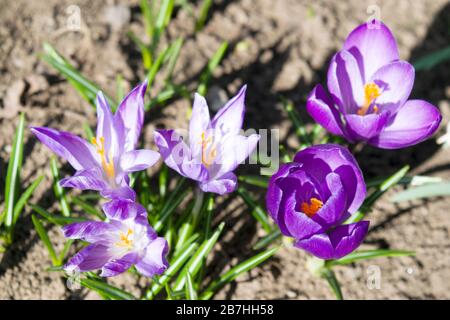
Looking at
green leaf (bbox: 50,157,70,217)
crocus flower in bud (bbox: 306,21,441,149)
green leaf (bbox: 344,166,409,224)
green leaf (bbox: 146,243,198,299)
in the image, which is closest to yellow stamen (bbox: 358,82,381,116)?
crocus flower in bud (bbox: 306,21,441,149)

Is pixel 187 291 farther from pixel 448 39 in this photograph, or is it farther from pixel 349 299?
pixel 448 39

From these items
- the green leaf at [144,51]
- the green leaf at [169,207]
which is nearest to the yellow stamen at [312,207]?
the green leaf at [169,207]

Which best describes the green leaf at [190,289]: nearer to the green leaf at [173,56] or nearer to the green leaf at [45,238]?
the green leaf at [45,238]

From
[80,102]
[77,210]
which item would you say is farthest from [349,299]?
[80,102]

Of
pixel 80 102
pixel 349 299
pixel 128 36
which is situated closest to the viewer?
pixel 349 299

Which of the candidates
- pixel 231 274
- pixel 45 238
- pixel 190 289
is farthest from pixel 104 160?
pixel 231 274

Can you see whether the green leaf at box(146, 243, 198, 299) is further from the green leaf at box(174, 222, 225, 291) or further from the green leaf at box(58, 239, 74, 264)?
the green leaf at box(58, 239, 74, 264)

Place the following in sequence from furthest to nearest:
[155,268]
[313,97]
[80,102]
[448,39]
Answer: [448,39] < [80,102] < [313,97] < [155,268]

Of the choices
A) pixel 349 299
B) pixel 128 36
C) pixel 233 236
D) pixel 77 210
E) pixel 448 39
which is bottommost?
pixel 349 299
